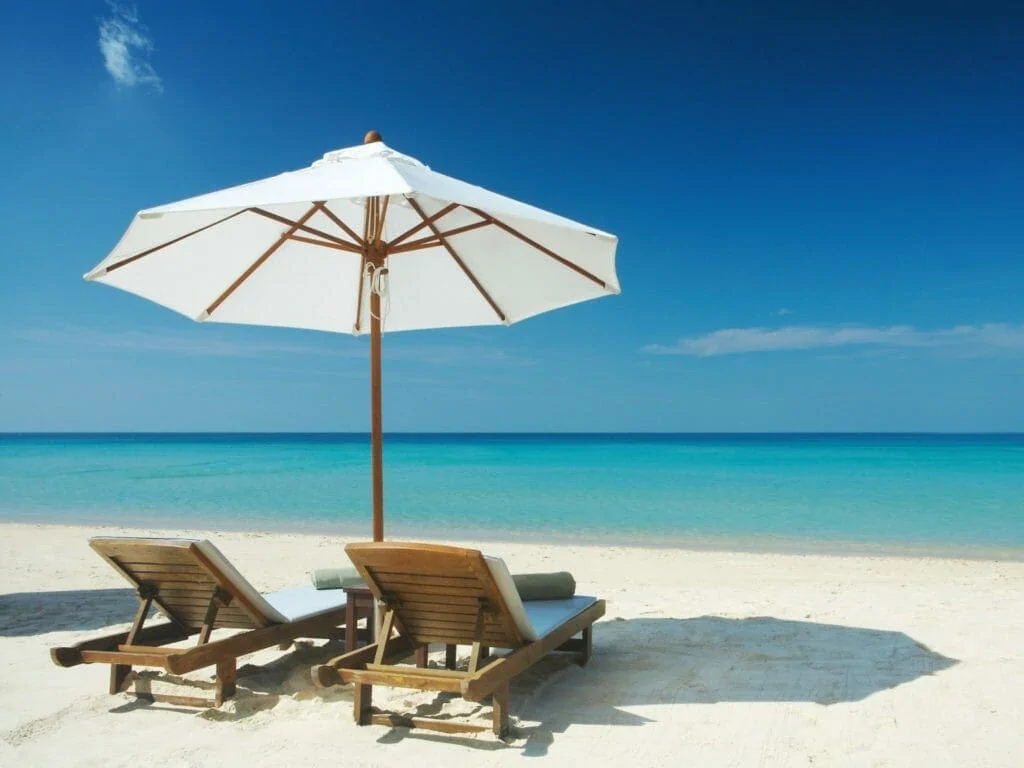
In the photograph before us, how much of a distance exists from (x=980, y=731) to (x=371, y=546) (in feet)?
8.42

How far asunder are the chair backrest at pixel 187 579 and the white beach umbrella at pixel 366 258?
733 mm

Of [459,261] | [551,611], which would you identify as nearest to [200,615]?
[551,611]

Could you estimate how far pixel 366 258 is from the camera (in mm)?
4523

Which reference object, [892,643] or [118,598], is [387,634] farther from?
[118,598]

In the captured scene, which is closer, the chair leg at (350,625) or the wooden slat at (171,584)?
the wooden slat at (171,584)

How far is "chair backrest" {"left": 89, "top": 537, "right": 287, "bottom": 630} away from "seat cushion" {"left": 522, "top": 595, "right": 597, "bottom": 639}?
1.20 meters

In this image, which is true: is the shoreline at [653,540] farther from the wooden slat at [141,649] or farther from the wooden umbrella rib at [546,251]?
the wooden slat at [141,649]

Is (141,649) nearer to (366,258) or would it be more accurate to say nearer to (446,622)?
(446,622)

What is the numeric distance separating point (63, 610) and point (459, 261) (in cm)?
388

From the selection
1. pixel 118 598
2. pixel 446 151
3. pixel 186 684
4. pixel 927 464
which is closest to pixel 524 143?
pixel 446 151

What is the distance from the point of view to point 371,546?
3229 millimetres

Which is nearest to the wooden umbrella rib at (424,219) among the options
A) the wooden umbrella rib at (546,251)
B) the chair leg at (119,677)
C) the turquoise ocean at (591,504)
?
the wooden umbrella rib at (546,251)

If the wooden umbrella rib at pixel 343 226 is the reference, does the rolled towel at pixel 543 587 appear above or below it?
below

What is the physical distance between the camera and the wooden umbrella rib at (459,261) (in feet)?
15.4
